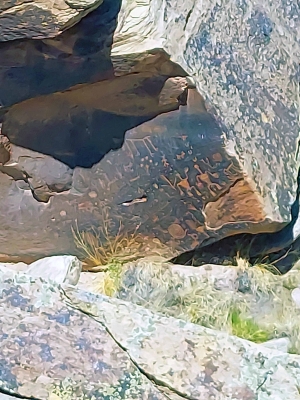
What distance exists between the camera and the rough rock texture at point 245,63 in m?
1.56

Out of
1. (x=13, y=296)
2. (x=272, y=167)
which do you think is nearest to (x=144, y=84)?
(x=272, y=167)

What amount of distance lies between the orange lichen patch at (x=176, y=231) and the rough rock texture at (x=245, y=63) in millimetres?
263

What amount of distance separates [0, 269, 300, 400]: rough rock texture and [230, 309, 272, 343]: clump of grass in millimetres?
429

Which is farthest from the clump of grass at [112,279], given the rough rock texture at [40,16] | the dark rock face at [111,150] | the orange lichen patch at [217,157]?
the rough rock texture at [40,16]

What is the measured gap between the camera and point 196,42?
1633 millimetres

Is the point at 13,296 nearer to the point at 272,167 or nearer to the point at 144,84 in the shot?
the point at 144,84

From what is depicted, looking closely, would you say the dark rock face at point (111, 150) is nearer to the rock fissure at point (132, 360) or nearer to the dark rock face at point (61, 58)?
the dark rock face at point (61, 58)

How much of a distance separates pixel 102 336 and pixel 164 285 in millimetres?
637

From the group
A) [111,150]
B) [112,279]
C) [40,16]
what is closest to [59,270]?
[112,279]

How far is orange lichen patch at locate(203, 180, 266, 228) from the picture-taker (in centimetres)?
174

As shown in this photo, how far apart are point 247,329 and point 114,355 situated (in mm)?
613

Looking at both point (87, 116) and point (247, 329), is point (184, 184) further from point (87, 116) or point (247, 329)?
point (247, 329)

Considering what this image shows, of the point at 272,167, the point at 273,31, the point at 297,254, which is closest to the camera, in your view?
the point at 272,167

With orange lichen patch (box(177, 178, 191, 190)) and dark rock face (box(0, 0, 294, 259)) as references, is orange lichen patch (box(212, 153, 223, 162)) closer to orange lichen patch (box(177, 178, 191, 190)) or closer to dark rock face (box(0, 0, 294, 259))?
dark rock face (box(0, 0, 294, 259))
